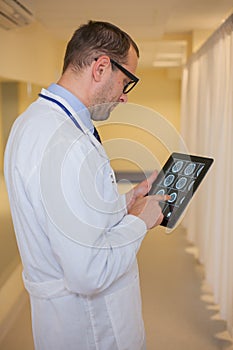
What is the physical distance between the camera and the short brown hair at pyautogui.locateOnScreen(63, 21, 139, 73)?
3.29ft

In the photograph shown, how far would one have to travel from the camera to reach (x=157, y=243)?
4148 millimetres

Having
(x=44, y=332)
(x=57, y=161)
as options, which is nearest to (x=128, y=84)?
(x=57, y=161)

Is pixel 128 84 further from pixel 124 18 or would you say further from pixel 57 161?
pixel 124 18

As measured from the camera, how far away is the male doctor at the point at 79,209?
2.93ft

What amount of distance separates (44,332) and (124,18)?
309cm

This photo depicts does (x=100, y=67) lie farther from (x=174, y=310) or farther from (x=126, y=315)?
(x=174, y=310)

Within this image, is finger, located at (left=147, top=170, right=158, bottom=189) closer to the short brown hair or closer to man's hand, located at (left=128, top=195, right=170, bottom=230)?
man's hand, located at (left=128, top=195, right=170, bottom=230)

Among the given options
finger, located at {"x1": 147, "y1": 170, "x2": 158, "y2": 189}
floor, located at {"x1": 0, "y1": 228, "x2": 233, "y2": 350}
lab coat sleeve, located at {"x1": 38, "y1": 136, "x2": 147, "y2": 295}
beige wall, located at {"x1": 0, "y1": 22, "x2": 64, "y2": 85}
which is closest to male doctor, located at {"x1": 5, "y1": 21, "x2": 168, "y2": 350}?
lab coat sleeve, located at {"x1": 38, "y1": 136, "x2": 147, "y2": 295}

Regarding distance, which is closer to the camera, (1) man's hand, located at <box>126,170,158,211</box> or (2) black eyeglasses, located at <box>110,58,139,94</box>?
(2) black eyeglasses, located at <box>110,58,139,94</box>

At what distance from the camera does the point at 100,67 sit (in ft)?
3.30

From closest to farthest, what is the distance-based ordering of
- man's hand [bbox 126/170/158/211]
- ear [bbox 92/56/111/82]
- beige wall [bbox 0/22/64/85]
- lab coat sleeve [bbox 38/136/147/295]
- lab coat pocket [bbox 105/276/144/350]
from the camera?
lab coat sleeve [bbox 38/136/147/295] → ear [bbox 92/56/111/82] → lab coat pocket [bbox 105/276/144/350] → man's hand [bbox 126/170/158/211] → beige wall [bbox 0/22/64/85]

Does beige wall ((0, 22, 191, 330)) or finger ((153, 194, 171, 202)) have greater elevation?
beige wall ((0, 22, 191, 330))

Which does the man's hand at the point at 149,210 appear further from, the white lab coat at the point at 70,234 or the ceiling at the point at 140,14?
the ceiling at the point at 140,14

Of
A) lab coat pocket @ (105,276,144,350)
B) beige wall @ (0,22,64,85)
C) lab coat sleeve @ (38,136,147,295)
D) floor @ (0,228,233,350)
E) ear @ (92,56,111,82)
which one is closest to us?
lab coat sleeve @ (38,136,147,295)
